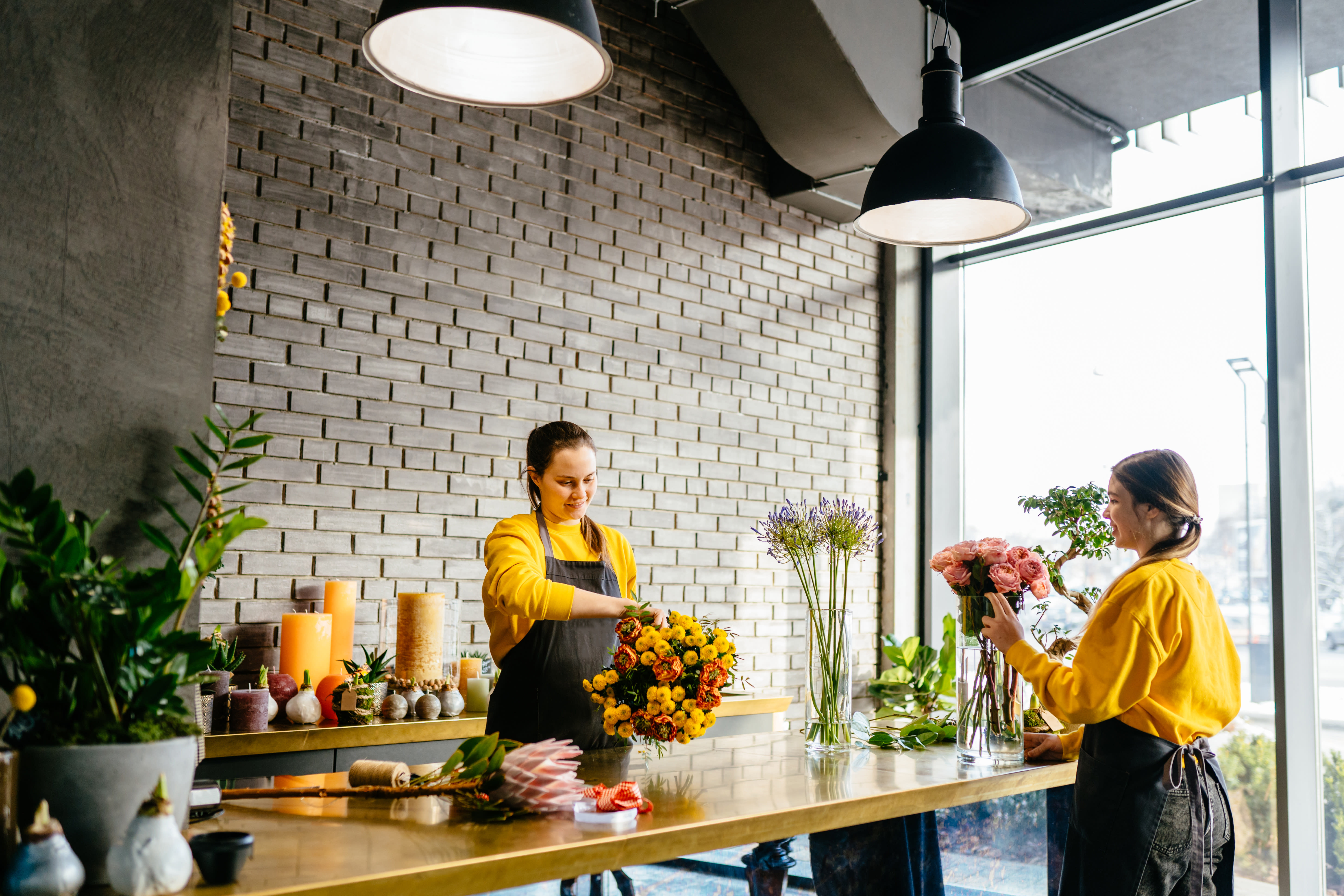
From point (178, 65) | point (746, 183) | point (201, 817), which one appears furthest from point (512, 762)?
point (746, 183)

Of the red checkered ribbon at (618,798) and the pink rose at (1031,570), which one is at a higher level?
the pink rose at (1031,570)

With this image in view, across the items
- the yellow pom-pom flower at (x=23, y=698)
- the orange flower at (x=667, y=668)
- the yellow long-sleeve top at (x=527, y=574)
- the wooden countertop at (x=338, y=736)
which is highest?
the yellow long-sleeve top at (x=527, y=574)

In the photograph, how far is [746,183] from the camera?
522 cm

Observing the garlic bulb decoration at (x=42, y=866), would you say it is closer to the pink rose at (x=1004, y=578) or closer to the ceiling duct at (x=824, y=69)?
the pink rose at (x=1004, y=578)

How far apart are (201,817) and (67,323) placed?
798mm

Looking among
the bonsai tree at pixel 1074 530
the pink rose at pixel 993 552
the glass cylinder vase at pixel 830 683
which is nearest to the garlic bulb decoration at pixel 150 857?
the glass cylinder vase at pixel 830 683

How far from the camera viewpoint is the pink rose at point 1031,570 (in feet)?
8.58

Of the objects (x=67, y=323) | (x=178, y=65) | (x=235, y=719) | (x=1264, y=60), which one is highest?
(x=1264, y=60)

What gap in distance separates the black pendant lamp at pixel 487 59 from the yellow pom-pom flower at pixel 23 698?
4.05ft

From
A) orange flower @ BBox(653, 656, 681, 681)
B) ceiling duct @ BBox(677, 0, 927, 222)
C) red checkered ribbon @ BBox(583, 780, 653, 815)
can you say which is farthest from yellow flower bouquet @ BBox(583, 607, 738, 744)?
ceiling duct @ BBox(677, 0, 927, 222)

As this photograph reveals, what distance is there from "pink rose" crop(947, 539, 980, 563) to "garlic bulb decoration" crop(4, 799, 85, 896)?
1.98 m

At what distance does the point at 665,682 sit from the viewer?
209 cm

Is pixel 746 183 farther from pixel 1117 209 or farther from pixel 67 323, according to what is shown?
pixel 67 323

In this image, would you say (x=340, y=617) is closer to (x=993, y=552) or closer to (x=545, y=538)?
(x=545, y=538)
